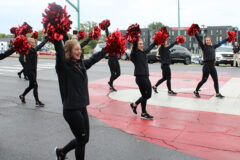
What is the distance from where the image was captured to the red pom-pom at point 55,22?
292cm

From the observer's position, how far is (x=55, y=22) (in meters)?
2.95

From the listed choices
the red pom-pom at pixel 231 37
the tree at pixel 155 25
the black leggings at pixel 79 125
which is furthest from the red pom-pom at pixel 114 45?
the tree at pixel 155 25

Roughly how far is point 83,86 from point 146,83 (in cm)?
270

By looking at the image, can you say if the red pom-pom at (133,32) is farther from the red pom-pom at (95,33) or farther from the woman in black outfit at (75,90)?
the woman in black outfit at (75,90)

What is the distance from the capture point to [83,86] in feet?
10.9

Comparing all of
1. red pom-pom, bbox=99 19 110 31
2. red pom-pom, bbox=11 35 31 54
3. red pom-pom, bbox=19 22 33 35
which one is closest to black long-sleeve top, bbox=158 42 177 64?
red pom-pom, bbox=99 19 110 31

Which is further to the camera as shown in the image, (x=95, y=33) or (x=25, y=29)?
(x=25, y=29)

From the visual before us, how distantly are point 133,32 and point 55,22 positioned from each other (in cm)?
219

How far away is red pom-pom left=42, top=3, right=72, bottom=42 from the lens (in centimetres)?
292

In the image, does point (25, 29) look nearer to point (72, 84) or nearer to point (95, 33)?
point (95, 33)

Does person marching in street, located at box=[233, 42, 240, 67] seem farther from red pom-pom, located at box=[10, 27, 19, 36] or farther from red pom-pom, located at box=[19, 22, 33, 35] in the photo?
red pom-pom, located at box=[10, 27, 19, 36]

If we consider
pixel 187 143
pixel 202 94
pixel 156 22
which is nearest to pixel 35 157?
pixel 187 143

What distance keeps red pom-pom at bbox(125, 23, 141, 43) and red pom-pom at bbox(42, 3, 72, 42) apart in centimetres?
205

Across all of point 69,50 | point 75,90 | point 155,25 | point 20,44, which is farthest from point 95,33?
point 155,25
